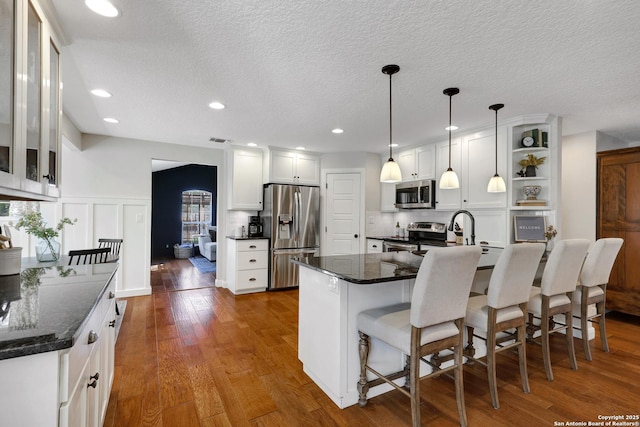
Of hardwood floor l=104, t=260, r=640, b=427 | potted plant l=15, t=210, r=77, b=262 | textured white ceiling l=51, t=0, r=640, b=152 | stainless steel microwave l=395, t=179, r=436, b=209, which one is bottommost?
hardwood floor l=104, t=260, r=640, b=427

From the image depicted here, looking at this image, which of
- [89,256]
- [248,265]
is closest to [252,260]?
[248,265]

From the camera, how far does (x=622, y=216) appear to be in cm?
361

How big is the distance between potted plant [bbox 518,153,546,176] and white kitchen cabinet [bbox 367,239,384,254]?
7.10 feet

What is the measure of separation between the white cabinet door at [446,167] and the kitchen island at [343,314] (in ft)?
6.61

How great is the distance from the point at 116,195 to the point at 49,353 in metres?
4.33

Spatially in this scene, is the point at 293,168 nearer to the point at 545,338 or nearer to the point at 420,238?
the point at 420,238

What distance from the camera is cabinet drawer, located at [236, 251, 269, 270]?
4802 mm

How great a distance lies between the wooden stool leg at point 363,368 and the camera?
6.43 feet

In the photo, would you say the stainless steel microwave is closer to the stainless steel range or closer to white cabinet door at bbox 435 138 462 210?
white cabinet door at bbox 435 138 462 210

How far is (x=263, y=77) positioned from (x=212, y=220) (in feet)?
25.9

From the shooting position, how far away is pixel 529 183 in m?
3.61

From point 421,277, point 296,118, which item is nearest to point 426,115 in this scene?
point 296,118

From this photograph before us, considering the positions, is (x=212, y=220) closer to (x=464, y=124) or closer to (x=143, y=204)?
(x=143, y=204)

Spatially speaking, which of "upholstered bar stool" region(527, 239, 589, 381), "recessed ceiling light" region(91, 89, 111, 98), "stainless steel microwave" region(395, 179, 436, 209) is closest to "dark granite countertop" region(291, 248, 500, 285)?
"upholstered bar stool" region(527, 239, 589, 381)
